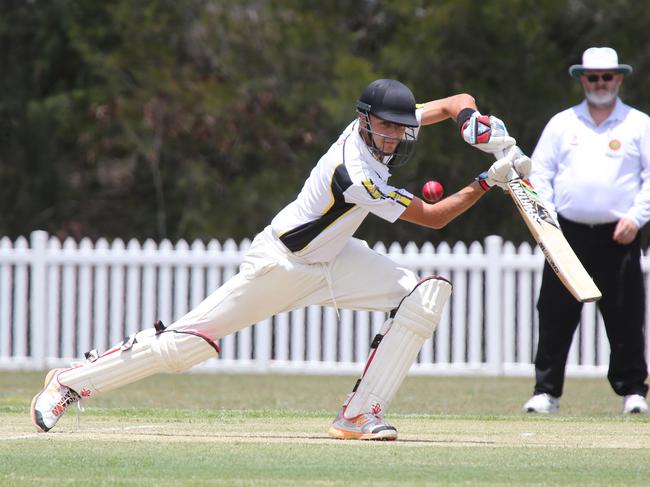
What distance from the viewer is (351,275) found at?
605 cm

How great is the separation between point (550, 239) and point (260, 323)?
5.94m

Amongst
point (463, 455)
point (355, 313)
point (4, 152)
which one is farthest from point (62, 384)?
point (4, 152)

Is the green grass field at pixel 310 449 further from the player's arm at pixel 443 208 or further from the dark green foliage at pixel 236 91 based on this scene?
the dark green foliage at pixel 236 91

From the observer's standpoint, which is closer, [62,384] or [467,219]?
[62,384]

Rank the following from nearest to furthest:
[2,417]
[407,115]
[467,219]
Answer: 1. [407,115]
2. [2,417]
3. [467,219]

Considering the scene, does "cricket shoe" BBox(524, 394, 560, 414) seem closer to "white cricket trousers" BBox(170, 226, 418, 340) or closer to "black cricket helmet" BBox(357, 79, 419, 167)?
"white cricket trousers" BBox(170, 226, 418, 340)

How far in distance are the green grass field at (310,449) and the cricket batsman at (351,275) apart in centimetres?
25

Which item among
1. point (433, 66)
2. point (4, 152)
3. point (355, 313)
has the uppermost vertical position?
point (433, 66)

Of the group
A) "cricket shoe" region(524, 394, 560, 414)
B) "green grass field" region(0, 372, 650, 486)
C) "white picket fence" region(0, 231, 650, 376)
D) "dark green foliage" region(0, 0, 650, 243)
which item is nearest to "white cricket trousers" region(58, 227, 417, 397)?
"green grass field" region(0, 372, 650, 486)

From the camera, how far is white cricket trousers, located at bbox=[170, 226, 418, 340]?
5.95m

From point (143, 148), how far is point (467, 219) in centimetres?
455

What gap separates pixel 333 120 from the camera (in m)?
14.4

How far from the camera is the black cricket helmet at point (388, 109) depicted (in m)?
5.77

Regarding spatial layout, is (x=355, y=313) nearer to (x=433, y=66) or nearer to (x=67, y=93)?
(x=433, y=66)
